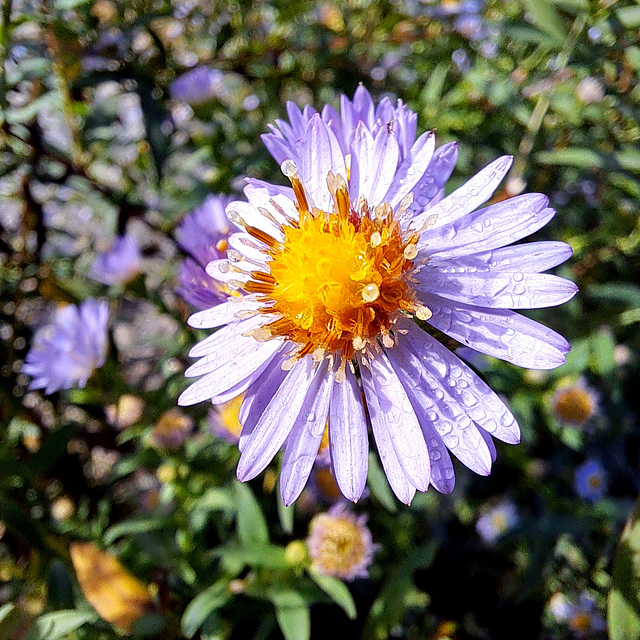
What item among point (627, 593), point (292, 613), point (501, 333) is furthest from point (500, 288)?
point (292, 613)

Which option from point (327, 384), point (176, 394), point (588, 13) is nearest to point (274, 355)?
point (327, 384)

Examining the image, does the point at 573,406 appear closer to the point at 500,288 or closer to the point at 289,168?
the point at 500,288

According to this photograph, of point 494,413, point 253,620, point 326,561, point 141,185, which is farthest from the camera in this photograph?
point 141,185

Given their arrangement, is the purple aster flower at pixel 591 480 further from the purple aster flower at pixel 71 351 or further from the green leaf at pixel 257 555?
the purple aster flower at pixel 71 351

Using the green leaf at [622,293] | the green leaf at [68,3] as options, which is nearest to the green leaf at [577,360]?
the green leaf at [622,293]

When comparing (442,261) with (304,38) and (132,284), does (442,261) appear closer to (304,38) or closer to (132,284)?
(132,284)
